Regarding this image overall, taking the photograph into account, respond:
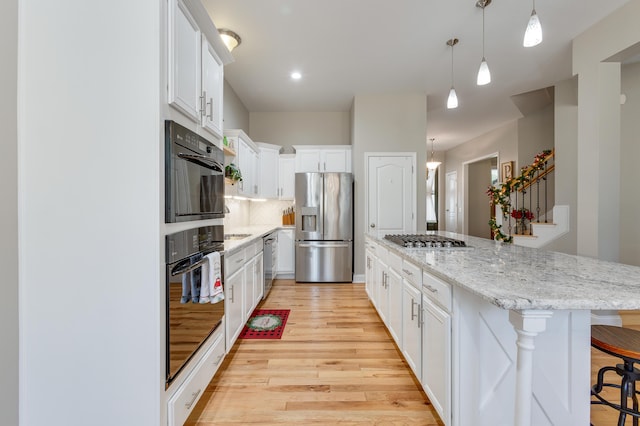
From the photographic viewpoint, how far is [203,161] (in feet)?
5.16

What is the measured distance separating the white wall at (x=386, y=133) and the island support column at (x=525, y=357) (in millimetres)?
3538

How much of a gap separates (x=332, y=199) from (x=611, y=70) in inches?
133

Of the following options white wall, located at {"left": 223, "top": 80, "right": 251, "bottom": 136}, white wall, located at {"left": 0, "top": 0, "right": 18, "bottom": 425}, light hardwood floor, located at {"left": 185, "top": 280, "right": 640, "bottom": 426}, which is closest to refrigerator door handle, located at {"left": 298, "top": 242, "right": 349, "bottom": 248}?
light hardwood floor, located at {"left": 185, "top": 280, "right": 640, "bottom": 426}

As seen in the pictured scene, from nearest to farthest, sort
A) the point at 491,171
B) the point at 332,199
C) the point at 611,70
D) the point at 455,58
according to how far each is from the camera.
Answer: the point at 611,70 → the point at 455,58 → the point at 332,199 → the point at 491,171

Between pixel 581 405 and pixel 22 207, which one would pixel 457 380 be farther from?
pixel 22 207

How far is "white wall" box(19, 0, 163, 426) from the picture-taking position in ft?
3.80

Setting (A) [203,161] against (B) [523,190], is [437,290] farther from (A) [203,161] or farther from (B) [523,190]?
(B) [523,190]

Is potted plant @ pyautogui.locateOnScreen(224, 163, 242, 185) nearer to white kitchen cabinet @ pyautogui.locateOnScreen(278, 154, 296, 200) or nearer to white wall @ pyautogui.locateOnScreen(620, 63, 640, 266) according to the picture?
white kitchen cabinet @ pyautogui.locateOnScreen(278, 154, 296, 200)

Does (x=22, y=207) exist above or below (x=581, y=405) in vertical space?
above

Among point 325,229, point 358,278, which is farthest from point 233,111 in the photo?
point 358,278

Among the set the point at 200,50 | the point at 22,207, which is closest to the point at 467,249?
the point at 200,50

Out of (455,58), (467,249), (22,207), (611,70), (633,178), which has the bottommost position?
(467,249)

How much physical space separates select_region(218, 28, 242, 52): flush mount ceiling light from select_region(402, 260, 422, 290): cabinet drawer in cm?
278

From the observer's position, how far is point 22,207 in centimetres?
115
